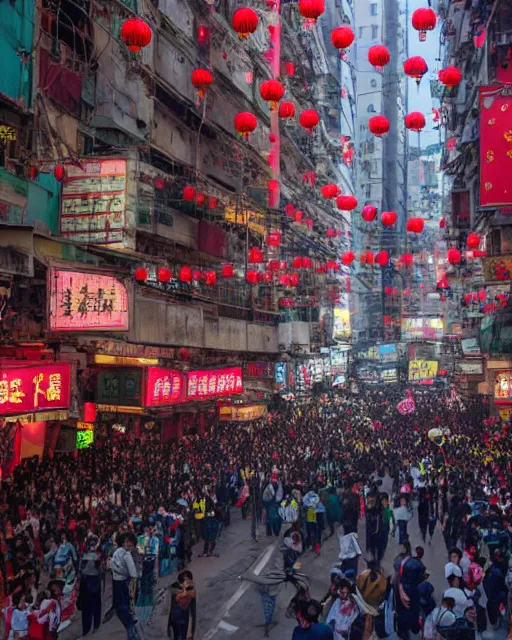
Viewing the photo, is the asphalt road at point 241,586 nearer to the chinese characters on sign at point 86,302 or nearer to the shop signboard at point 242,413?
the chinese characters on sign at point 86,302

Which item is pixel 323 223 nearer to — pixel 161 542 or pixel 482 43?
pixel 482 43

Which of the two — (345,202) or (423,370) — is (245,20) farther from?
(423,370)

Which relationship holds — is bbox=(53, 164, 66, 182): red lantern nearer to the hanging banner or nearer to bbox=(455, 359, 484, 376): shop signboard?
the hanging banner

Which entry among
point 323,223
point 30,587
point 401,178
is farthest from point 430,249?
point 30,587

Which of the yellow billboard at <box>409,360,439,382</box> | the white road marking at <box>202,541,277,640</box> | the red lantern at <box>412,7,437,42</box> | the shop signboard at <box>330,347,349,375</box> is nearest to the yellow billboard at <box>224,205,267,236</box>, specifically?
the white road marking at <box>202,541,277,640</box>


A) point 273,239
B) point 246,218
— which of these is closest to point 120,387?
point 246,218
